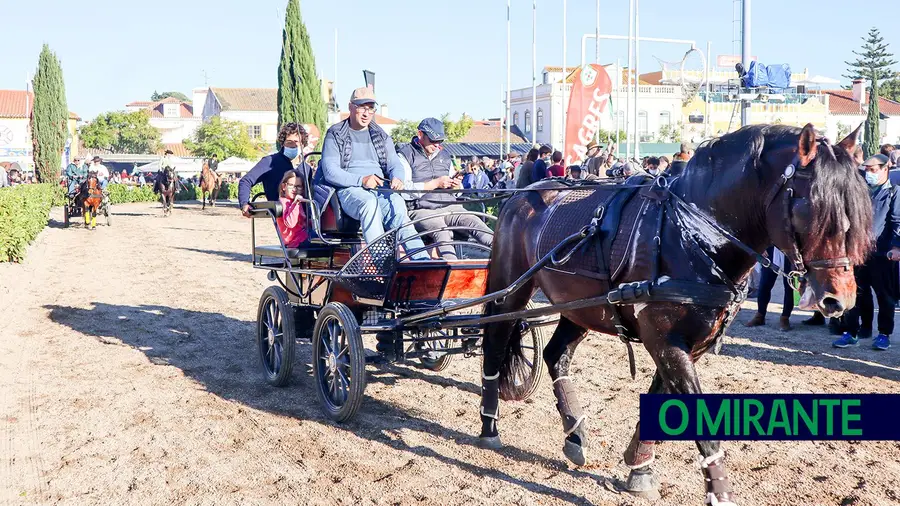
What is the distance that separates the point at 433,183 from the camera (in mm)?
7242

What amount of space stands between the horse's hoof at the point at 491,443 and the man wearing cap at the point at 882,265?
4706 mm

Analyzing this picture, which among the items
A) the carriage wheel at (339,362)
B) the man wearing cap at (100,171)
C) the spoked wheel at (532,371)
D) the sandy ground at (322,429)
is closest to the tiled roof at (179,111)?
the man wearing cap at (100,171)

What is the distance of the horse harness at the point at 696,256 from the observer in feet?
12.3

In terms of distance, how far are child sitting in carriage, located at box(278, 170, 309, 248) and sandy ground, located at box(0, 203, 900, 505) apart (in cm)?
124

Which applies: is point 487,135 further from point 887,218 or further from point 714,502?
point 714,502

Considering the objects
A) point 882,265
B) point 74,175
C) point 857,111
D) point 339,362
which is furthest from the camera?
point 857,111

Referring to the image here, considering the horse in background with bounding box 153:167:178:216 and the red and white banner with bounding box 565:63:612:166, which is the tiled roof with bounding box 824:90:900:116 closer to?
the horse in background with bounding box 153:167:178:216

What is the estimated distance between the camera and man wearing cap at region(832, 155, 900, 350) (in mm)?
8430

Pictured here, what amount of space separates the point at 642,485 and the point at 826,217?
1819 millimetres

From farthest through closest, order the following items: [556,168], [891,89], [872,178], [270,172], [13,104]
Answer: [891,89] < [13,104] < [556,168] < [872,178] < [270,172]

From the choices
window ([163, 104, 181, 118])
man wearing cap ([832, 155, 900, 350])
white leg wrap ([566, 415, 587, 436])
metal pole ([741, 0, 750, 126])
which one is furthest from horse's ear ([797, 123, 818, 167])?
window ([163, 104, 181, 118])

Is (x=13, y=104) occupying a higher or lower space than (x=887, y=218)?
higher

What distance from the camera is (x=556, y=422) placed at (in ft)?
19.9

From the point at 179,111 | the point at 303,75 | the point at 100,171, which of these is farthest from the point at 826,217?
the point at 179,111
